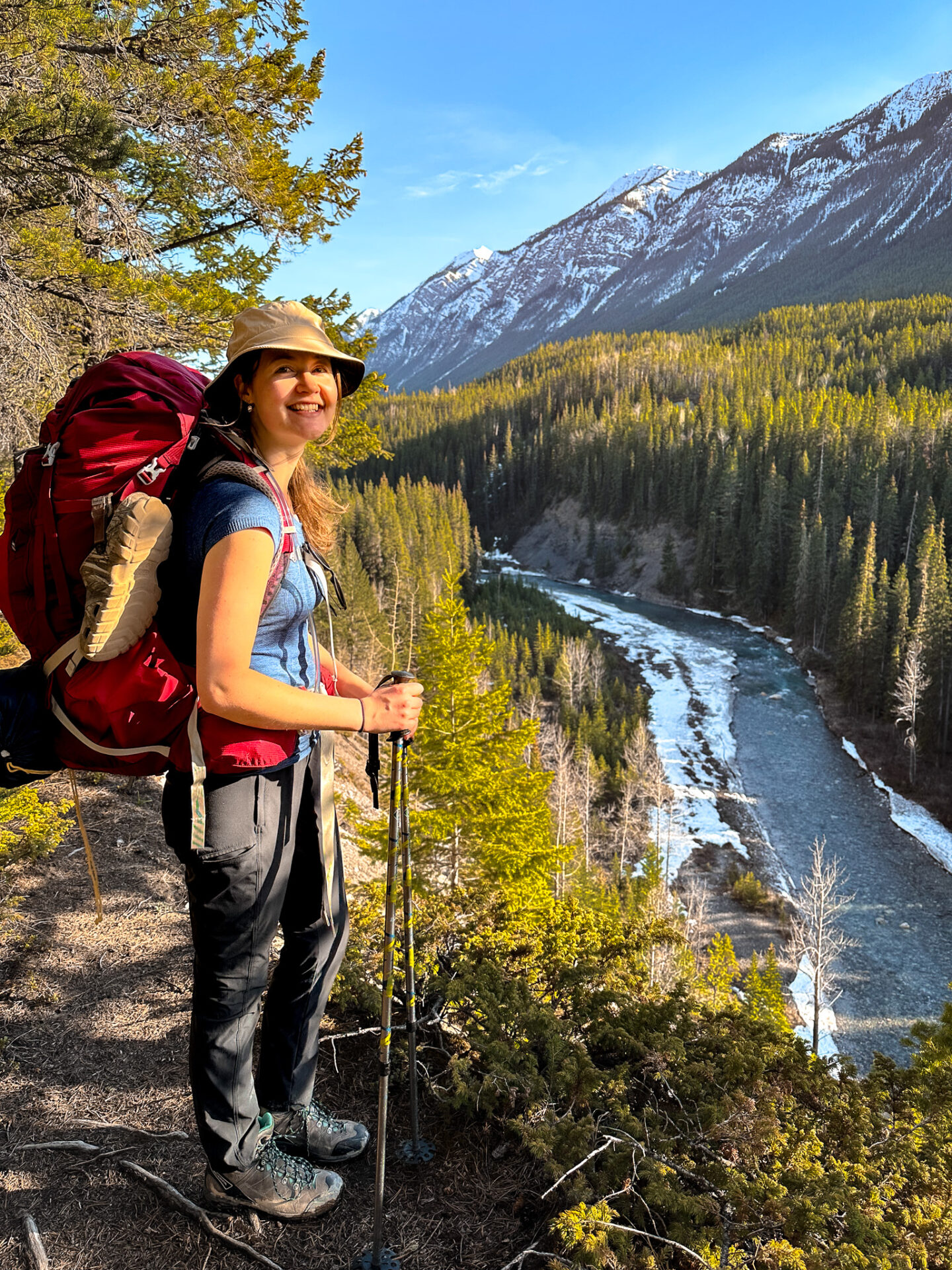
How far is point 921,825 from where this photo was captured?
3269 cm

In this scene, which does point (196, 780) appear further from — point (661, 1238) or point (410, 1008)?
point (661, 1238)

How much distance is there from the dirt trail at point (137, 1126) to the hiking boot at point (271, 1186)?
0.38ft

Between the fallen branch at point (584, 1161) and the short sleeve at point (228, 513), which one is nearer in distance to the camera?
the short sleeve at point (228, 513)

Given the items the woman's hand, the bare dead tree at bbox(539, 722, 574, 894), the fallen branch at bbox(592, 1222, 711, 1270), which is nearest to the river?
the bare dead tree at bbox(539, 722, 574, 894)

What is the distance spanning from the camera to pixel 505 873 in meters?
10.8

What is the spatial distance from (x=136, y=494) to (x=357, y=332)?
830 cm

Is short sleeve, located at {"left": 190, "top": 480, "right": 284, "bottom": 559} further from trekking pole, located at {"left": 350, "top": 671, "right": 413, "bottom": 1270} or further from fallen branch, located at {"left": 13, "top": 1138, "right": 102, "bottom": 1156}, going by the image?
fallen branch, located at {"left": 13, "top": 1138, "right": 102, "bottom": 1156}

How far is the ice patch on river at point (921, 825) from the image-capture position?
3016cm

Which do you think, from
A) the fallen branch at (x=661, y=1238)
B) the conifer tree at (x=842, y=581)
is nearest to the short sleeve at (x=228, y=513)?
the fallen branch at (x=661, y=1238)

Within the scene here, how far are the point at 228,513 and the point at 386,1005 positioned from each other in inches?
70.7

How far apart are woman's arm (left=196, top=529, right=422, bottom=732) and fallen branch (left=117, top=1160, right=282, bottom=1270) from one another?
79.7 inches

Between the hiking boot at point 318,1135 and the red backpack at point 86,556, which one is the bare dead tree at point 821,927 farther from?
the red backpack at point 86,556

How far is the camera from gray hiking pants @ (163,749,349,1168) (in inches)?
86.4

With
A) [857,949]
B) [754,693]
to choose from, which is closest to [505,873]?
[857,949]
